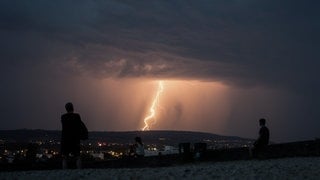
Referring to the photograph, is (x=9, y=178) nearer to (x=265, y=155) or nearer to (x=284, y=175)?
(x=284, y=175)

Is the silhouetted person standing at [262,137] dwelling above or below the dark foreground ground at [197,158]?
above

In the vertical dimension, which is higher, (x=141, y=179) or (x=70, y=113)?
(x=70, y=113)

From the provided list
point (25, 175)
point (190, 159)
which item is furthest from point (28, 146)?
point (25, 175)

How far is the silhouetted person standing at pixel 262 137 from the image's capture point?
21.2m

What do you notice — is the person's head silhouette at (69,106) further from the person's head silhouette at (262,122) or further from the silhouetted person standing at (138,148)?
the silhouetted person standing at (138,148)

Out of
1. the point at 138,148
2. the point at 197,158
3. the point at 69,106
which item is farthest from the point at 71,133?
the point at 138,148

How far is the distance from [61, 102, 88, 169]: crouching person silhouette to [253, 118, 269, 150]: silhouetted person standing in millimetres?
7559

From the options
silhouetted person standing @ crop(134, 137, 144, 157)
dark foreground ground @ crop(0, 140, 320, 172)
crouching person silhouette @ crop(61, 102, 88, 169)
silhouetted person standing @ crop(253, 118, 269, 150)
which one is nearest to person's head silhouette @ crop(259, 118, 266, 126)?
silhouetted person standing @ crop(253, 118, 269, 150)

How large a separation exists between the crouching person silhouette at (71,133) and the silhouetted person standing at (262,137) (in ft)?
24.8

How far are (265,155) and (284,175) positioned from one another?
30.4 ft

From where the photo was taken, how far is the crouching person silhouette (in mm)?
15758

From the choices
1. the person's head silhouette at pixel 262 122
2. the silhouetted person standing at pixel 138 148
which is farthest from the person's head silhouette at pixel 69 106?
the silhouetted person standing at pixel 138 148

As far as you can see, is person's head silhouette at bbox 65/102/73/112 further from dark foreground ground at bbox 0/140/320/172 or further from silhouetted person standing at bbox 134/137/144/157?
silhouetted person standing at bbox 134/137/144/157

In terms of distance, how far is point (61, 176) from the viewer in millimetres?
12344
